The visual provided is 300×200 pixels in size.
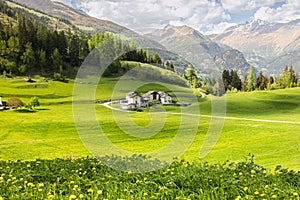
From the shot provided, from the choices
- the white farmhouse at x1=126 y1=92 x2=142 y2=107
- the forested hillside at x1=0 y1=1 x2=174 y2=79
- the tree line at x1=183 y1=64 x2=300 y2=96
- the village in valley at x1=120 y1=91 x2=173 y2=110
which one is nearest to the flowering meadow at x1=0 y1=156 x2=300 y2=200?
the village in valley at x1=120 y1=91 x2=173 y2=110

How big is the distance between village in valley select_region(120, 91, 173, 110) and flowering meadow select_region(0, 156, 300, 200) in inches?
2727

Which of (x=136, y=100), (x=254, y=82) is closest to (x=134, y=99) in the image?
(x=136, y=100)

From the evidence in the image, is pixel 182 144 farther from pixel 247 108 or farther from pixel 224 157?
pixel 247 108

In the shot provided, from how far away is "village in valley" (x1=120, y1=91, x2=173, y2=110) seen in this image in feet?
265

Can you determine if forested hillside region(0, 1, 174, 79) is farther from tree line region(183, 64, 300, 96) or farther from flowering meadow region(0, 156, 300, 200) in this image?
flowering meadow region(0, 156, 300, 200)

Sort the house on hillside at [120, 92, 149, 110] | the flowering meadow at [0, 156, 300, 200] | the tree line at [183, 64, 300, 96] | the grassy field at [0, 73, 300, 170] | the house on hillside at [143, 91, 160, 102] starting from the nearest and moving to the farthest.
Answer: the flowering meadow at [0, 156, 300, 200] < the grassy field at [0, 73, 300, 170] < the house on hillside at [120, 92, 149, 110] < the house on hillside at [143, 91, 160, 102] < the tree line at [183, 64, 300, 96]

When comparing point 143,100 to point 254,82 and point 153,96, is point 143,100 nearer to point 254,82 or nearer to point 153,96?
point 153,96

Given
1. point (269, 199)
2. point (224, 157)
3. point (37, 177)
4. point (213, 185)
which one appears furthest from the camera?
point (224, 157)

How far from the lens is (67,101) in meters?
101

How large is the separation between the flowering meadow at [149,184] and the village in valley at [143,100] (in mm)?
69277

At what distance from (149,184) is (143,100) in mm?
80651

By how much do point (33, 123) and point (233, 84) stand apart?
4306 inches

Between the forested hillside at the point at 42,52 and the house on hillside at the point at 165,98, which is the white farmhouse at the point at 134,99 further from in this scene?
the forested hillside at the point at 42,52

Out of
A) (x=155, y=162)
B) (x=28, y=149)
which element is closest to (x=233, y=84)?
(x=28, y=149)
